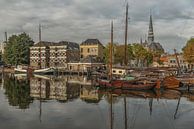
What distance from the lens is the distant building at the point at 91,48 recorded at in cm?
13950

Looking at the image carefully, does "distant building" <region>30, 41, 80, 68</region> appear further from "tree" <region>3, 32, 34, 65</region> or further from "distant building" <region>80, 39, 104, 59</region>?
"distant building" <region>80, 39, 104, 59</region>

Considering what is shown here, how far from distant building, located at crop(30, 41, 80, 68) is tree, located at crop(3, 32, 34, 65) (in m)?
3.34

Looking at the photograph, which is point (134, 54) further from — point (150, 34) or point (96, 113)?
point (96, 113)

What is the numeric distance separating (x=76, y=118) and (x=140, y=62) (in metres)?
93.4

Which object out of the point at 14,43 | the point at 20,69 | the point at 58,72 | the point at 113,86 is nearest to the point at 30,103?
the point at 113,86

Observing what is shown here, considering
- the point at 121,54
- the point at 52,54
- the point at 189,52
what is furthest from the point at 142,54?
the point at 52,54

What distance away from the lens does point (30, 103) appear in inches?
1526

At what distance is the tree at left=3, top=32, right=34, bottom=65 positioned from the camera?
128 m

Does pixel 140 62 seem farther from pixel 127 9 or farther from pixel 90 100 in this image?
pixel 90 100

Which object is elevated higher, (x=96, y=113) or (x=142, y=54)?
(x=142, y=54)

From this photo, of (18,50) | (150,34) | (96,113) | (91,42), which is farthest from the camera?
(150,34)

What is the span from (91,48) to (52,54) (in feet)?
55.1

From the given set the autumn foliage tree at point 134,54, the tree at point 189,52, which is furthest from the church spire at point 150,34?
the tree at point 189,52

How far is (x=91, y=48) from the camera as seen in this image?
140625 mm
